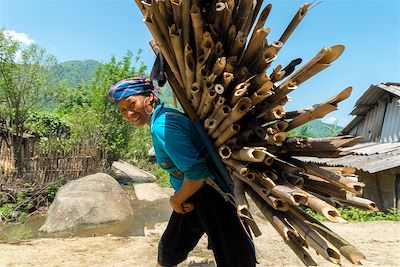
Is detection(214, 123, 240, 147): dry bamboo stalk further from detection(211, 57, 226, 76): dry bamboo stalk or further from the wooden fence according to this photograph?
the wooden fence

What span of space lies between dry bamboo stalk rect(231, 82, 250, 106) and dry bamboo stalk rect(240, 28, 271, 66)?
192 mm

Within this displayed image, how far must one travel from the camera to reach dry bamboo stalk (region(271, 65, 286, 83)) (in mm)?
2023

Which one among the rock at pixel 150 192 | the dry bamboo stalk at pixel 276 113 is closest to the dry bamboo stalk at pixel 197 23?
the dry bamboo stalk at pixel 276 113

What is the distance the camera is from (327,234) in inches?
69.4

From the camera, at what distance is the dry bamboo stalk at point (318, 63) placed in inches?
67.7

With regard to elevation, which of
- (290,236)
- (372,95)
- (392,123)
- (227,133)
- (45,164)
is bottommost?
(45,164)

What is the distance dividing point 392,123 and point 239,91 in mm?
11963

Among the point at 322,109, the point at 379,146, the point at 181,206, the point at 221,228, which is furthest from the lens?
the point at 379,146

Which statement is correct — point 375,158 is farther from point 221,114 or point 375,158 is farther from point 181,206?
point 221,114

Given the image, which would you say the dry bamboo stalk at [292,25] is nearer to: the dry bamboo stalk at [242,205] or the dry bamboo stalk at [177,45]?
the dry bamboo stalk at [177,45]

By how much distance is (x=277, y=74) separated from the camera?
2.03 m

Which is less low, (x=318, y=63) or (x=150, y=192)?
(x=318, y=63)

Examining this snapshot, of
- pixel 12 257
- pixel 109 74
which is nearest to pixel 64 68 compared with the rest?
pixel 109 74

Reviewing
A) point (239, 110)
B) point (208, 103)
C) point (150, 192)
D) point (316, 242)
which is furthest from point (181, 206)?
point (150, 192)
